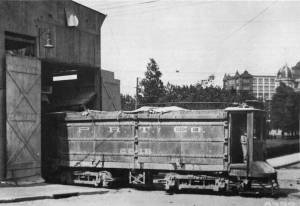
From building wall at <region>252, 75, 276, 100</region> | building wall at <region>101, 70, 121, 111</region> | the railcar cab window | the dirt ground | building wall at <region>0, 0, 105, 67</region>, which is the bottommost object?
the dirt ground

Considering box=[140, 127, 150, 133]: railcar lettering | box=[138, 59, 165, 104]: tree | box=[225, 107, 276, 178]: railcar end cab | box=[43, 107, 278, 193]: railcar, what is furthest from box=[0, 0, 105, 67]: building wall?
box=[138, 59, 165, 104]: tree

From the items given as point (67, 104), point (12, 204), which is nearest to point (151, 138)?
point (12, 204)

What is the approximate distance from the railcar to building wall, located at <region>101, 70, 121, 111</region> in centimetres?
607

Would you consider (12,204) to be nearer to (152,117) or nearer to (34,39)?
(152,117)

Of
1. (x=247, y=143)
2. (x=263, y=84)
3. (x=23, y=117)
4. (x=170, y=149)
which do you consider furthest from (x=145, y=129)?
(x=263, y=84)

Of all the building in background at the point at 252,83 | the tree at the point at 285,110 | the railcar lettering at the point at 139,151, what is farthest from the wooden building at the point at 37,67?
the building in background at the point at 252,83

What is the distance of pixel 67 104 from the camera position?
23375 mm

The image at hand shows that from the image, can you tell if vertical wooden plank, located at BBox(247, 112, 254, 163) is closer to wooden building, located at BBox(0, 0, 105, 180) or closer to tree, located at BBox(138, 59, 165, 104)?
wooden building, located at BBox(0, 0, 105, 180)

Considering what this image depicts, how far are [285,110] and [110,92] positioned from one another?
64.0 meters

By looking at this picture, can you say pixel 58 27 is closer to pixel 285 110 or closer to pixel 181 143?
pixel 181 143

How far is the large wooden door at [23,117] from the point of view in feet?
61.4

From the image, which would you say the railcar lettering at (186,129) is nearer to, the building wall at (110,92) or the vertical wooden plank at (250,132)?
the vertical wooden plank at (250,132)

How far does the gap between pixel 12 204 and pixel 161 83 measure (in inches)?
2813

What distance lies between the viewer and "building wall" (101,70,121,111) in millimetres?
25728
